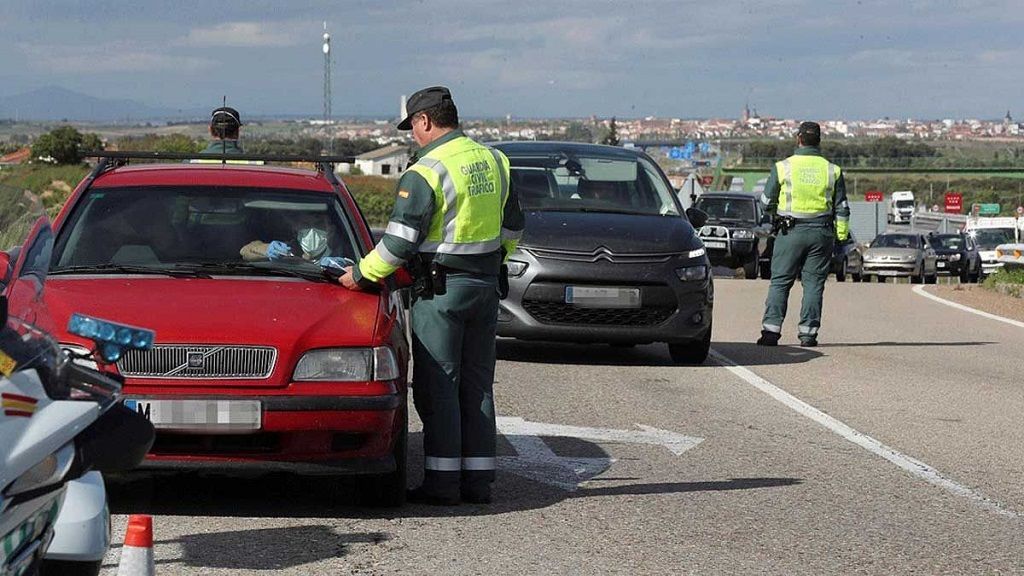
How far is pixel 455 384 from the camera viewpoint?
758 centimetres

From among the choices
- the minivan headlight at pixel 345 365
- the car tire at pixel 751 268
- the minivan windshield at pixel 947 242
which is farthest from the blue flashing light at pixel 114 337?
the minivan windshield at pixel 947 242

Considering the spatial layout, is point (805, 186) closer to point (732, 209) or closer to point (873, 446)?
point (873, 446)

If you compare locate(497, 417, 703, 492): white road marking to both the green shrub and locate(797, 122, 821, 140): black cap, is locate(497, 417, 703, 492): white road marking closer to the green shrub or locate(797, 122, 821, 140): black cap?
locate(797, 122, 821, 140): black cap

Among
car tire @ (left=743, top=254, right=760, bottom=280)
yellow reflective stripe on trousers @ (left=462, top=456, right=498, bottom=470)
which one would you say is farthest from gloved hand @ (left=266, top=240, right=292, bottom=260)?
car tire @ (left=743, top=254, right=760, bottom=280)

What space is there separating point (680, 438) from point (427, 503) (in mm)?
2563

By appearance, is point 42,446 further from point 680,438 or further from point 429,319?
point 680,438

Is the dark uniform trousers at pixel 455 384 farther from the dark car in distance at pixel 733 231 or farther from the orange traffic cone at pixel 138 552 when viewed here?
the dark car in distance at pixel 733 231

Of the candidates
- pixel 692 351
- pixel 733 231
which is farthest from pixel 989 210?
pixel 692 351

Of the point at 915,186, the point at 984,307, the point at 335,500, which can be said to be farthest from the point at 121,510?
the point at 915,186

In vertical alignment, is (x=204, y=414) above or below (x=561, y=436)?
above

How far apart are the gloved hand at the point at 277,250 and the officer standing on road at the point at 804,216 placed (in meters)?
8.00

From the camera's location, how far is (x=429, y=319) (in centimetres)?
755

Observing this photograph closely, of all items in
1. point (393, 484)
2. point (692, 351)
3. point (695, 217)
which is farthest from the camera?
point (695, 217)

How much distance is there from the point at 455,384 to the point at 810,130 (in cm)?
858
